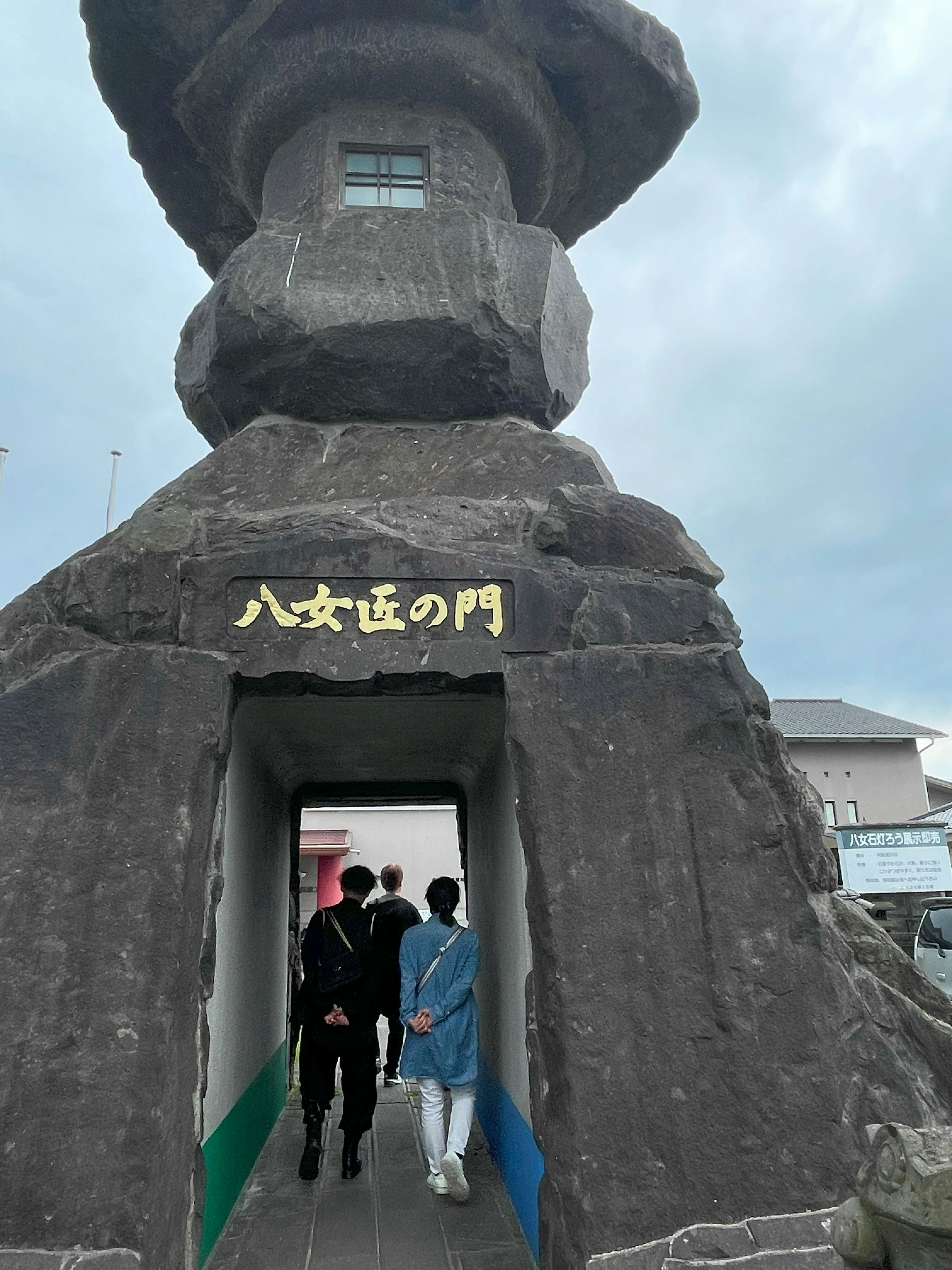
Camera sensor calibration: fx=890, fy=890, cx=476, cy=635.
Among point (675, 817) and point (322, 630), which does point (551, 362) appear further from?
point (675, 817)

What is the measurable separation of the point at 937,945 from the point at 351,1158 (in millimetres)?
8563

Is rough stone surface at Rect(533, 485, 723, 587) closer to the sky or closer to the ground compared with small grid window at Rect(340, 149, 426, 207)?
closer to the ground

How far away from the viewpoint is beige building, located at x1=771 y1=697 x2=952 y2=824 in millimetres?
21656

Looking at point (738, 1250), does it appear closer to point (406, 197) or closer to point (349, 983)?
point (349, 983)

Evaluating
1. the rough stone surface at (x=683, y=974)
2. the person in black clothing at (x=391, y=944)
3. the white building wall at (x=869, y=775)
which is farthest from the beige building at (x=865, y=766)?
the rough stone surface at (x=683, y=974)

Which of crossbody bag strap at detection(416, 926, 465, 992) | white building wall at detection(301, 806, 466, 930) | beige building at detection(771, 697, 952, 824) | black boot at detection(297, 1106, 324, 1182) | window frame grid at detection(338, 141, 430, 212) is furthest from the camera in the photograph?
beige building at detection(771, 697, 952, 824)

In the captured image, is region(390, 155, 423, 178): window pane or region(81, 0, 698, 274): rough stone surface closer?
region(81, 0, 698, 274): rough stone surface

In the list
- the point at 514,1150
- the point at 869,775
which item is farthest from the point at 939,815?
the point at 514,1150

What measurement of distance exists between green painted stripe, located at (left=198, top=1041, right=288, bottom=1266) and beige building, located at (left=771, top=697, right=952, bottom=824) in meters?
17.8

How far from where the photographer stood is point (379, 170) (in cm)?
576

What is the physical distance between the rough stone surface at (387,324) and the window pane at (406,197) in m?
0.30

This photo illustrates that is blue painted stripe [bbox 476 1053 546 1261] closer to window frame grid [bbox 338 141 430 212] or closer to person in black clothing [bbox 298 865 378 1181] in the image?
person in black clothing [bbox 298 865 378 1181]

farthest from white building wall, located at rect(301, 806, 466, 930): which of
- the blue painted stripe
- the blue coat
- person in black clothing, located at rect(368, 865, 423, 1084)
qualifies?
the blue coat

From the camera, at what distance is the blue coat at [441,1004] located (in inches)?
175
